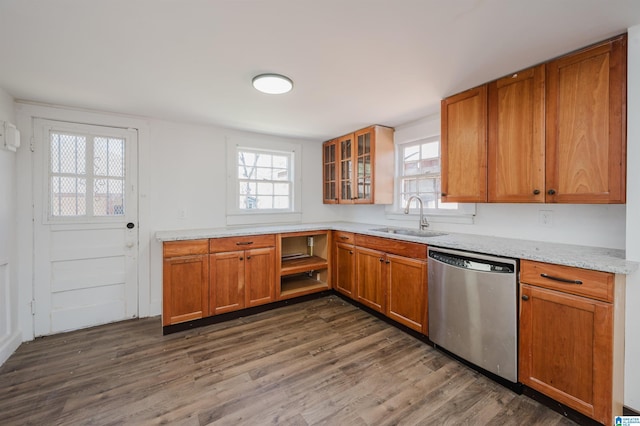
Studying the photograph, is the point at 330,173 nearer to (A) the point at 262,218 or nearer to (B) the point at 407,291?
(A) the point at 262,218

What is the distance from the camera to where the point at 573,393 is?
1.60 metres

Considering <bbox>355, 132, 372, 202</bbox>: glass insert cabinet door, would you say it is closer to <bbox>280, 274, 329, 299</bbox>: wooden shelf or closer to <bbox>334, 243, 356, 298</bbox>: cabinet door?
<bbox>334, 243, 356, 298</bbox>: cabinet door

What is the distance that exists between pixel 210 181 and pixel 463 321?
3.14 meters

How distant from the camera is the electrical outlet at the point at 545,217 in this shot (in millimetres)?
2211

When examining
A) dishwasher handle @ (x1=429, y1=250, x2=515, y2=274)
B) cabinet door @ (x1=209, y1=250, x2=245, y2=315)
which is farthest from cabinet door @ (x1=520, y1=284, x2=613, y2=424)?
cabinet door @ (x1=209, y1=250, x2=245, y2=315)

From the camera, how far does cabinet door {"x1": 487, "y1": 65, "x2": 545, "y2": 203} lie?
193 centimetres

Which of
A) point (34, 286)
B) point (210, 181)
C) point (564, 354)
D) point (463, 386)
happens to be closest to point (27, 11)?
point (210, 181)

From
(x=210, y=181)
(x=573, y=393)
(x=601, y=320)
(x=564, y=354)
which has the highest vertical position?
(x=210, y=181)

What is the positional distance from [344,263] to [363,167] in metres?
1.30

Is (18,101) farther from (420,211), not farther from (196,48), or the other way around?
(420,211)

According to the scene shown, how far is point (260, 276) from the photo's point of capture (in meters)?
3.16

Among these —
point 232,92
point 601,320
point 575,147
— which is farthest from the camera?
point 232,92

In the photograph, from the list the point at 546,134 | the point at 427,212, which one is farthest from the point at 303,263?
the point at 546,134

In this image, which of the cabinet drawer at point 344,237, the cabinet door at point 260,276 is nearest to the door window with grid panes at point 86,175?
the cabinet door at point 260,276
